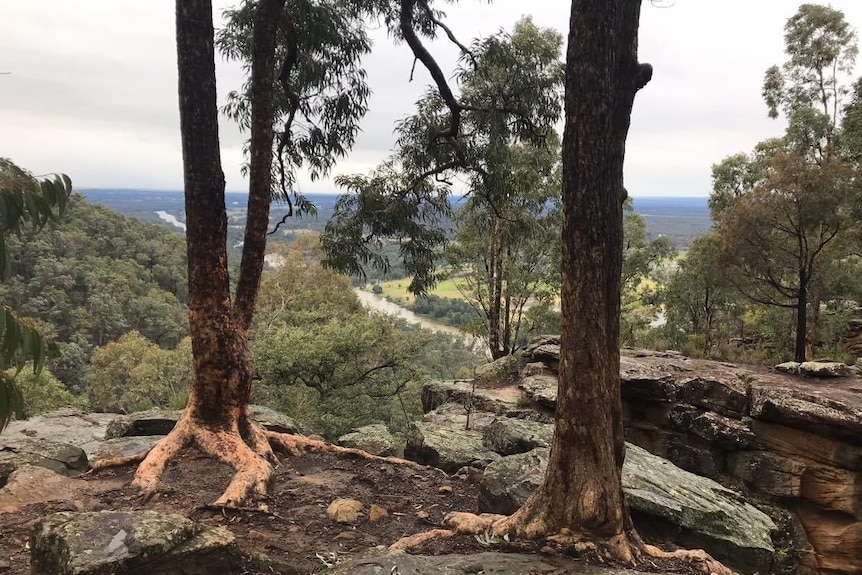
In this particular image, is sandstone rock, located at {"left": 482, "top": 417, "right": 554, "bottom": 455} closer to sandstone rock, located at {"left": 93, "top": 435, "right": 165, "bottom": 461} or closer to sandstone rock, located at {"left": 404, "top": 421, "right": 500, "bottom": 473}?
sandstone rock, located at {"left": 404, "top": 421, "right": 500, "bottom": 473}

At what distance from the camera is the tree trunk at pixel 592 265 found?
3670mm

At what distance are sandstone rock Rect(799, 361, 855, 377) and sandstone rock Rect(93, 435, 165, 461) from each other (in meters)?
10.9

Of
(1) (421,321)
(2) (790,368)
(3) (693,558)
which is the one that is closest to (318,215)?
(3) (693,558)

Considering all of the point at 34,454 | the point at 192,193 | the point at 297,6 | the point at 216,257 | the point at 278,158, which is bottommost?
the point at 34,454

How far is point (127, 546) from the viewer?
3062 mm

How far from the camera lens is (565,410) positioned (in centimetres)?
384

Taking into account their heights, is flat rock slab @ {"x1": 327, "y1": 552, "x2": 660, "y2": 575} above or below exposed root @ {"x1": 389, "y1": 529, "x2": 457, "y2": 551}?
above

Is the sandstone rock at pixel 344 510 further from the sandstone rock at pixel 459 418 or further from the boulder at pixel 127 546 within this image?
the sandstone rock at pixel 459 418

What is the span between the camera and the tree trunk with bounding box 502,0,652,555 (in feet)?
12.0

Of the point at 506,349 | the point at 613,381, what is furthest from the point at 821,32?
the point at 613,381

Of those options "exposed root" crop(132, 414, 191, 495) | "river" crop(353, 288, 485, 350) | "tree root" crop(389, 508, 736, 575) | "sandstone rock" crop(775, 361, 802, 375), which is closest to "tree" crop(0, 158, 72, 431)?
"tree root" crop(389, 508, 736, 575)

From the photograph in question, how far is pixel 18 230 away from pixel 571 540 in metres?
3.56

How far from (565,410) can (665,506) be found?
1877mm

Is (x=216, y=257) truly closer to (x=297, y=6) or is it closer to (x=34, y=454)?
(x=34, y=454)
